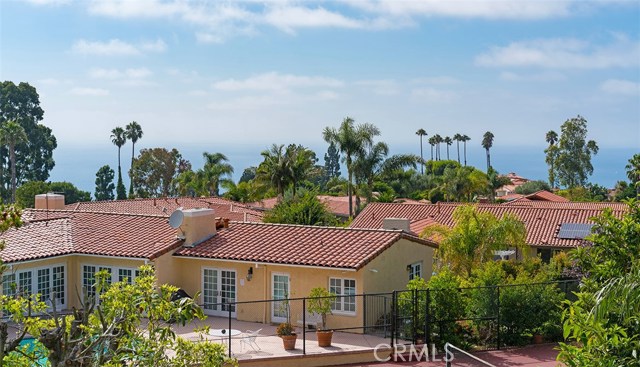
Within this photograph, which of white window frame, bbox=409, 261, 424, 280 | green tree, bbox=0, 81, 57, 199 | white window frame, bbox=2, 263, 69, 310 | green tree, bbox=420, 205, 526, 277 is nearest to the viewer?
white window frame, bbox=2, 263, 69, 310

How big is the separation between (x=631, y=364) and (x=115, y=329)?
22.7 ft

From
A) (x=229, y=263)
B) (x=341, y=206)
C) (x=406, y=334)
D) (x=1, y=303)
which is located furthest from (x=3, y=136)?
(x=1, y=303)

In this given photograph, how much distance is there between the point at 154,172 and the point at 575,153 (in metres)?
54.0

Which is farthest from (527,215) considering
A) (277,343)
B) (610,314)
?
(610,314)

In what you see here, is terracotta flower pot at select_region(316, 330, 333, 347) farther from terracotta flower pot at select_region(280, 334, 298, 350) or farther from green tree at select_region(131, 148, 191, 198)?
green tree at select_region(131, 148, 191, 198)

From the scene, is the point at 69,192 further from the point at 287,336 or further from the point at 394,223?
the point at 287,336

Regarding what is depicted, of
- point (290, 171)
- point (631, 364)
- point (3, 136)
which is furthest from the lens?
point (3, 136)

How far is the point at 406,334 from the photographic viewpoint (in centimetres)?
2427

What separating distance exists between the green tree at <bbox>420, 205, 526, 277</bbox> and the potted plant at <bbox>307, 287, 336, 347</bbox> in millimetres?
6149

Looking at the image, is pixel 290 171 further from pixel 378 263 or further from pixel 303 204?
pixel 378 263

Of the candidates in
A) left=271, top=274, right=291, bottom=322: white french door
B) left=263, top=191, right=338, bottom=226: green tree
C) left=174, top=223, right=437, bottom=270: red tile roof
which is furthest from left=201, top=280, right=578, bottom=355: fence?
left=263, top=191, right=338, bottom=226: green tree

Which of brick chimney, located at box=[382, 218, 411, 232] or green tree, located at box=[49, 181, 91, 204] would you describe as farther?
green tree, located at box=[49, 181, 91, 204]

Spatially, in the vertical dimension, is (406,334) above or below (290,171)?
below

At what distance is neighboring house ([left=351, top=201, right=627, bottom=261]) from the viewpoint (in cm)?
4388
